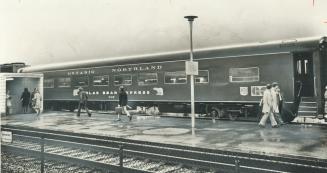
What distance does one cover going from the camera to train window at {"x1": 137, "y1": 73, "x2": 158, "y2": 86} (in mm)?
18422

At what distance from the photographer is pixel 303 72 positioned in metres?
14.1

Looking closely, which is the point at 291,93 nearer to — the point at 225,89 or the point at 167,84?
the point at 225,89

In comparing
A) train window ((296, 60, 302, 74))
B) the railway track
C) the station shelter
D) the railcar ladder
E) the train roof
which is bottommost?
the railway track

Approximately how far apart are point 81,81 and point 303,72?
45.0ft

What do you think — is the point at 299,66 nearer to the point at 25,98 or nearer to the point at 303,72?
the point at 303,72

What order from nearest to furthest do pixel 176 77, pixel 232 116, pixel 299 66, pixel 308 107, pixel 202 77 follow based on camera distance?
1. pixel 308 107
2. pixel 299 66
3. pixel 232 116
4. pixel 202 77
5. pixel 176 77

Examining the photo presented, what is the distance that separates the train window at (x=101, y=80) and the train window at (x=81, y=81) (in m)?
0.73

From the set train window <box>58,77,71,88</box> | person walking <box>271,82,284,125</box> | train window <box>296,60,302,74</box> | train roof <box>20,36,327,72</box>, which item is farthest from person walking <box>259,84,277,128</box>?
train window <box>58,77,71,88</box>

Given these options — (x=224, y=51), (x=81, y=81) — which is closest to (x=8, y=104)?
(x=81, y=81)

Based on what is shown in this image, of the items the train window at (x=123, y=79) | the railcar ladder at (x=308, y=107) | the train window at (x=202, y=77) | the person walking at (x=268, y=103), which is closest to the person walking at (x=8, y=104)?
the train window at (x=123, y=79)

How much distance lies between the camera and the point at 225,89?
51.4ft

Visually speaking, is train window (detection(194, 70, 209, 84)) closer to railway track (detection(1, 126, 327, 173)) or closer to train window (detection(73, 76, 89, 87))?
railway track (detection(1, 126, 327, 173))

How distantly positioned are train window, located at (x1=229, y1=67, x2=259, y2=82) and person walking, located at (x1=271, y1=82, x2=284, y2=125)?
1.00 meters

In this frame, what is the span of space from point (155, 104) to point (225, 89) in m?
4.51
